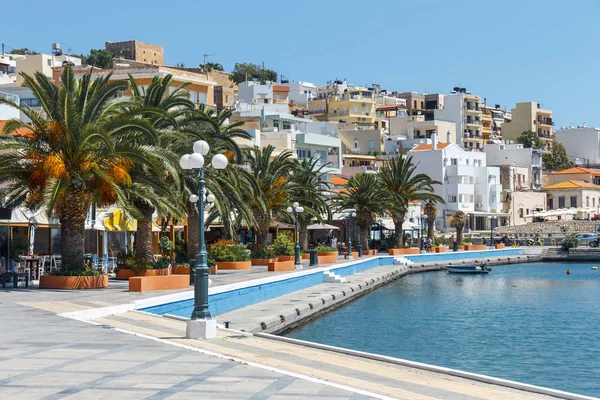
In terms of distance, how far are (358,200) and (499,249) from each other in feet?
75.7

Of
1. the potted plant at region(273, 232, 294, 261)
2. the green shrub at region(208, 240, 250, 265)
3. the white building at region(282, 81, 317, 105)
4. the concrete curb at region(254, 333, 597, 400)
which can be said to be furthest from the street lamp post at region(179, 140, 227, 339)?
the white building at region(282, 81, 317, 105)

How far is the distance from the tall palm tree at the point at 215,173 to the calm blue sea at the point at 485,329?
6124 millimetres

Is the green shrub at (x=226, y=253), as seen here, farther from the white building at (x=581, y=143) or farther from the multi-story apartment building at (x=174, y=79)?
the white building at (x=581, y=143)

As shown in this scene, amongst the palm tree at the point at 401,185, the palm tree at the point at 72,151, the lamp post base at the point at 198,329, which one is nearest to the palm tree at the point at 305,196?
the palm tree at the point at 401,185

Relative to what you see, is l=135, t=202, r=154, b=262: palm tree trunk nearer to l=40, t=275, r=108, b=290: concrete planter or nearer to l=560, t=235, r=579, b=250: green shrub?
l=40, t=275, r=108, b=290: concrete planter

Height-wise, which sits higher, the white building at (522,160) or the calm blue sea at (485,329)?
the white building at (522,160)

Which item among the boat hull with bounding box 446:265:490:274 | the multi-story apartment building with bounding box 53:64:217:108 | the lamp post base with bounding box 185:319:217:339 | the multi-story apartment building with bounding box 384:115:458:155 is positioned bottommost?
the boat hull with bounding box 446:265:490:274

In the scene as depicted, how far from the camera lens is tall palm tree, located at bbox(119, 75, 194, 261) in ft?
92.4

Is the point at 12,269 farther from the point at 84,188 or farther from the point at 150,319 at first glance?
the point at 150,319

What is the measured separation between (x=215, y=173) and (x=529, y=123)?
121m

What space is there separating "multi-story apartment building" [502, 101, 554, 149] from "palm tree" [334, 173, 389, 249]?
300 ft

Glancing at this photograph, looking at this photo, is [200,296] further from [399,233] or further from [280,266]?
[399,233]

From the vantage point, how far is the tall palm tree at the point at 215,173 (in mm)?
31891

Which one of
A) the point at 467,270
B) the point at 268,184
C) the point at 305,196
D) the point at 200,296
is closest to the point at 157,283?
the point at 200,296
